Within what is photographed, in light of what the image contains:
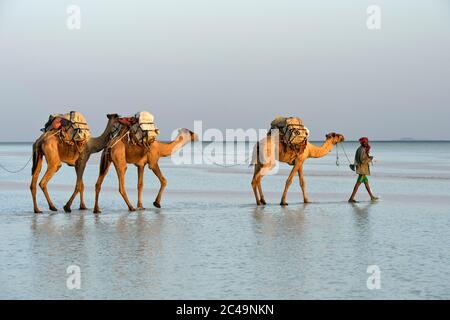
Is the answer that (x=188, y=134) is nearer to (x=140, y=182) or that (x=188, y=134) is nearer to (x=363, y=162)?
(x=140, y=182)

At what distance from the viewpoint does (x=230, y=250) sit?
1003cm

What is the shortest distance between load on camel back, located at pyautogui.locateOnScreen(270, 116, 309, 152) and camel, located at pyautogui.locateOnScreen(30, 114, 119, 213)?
149 inches

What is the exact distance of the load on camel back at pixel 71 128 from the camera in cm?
1526

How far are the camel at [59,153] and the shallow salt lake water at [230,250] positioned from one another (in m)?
0.63

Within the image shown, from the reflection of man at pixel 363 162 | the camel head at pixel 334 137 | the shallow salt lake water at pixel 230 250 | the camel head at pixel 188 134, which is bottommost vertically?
the shallow salt lake water at pixel 230 250

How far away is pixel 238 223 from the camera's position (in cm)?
1322

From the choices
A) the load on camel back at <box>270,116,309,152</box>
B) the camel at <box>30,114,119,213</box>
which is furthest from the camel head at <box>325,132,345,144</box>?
the camel at <box>30,114,119,213</box>

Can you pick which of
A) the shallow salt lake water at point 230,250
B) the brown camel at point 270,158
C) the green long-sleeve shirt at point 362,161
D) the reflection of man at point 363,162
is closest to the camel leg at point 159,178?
the shallow salt lake water at point 230,250

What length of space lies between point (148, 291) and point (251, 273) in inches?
54.7

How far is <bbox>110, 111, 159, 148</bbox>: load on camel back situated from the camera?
1531 cm

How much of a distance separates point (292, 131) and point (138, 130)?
357 centimetres

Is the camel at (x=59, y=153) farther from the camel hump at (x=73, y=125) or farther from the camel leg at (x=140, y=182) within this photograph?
the camel leg at (x=140, y=182)

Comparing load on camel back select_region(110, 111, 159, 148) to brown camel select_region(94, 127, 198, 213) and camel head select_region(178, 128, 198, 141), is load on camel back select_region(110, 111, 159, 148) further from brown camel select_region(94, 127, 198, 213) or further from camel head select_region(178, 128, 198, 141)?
camel head select_region(178, 128, 198, 141)
